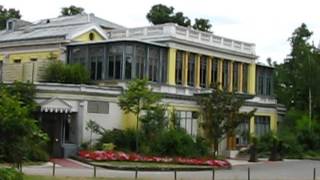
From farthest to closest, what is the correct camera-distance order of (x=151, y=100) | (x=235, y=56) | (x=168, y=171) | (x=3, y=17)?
1. (x=3, y=17)
2. (x=235, y=56)
3. (x=151, y=100)
4. (x=168, y=171)

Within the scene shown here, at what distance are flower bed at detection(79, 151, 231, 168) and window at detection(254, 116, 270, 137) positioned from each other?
20150 millimetres

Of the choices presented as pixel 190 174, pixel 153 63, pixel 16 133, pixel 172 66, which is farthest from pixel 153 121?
pixel 16 133

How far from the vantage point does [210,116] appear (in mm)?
49281

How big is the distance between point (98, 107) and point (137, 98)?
3809mm

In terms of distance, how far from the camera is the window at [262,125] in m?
66.2

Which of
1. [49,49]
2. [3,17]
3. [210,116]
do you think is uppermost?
[3,17]

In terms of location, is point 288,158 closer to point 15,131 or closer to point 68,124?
point 68,124

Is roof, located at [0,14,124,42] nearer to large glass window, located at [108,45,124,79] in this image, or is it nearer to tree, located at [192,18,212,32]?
large glass window, located at [108,45,124,79]

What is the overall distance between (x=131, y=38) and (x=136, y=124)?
7692 mm

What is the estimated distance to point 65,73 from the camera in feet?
175

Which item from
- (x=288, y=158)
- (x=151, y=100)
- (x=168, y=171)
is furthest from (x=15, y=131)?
(x=288, y=158)

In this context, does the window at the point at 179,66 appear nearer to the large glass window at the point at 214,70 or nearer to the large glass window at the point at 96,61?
the large glass window at the point at 214,70

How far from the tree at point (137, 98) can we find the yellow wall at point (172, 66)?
8.48m

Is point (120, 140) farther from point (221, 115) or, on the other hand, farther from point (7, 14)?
point (7, 14)
